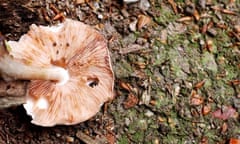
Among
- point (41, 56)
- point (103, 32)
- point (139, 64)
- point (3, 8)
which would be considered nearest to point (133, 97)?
point (139, 64)

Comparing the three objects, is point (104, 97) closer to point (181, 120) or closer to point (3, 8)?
point (181, 120)

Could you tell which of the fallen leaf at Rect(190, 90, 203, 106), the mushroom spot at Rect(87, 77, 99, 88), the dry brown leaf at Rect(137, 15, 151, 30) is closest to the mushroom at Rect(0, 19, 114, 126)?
the mushroom spot at Rect(87, 77, 99, 88)

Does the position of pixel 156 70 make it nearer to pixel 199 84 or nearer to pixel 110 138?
pixel 199 84

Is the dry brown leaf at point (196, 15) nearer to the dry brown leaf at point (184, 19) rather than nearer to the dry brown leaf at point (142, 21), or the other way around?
the dry brown leaf at point (184, 19)

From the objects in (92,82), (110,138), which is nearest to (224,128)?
(110,138)

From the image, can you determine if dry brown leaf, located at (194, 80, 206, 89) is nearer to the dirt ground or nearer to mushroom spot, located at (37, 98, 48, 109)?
the dirt ground

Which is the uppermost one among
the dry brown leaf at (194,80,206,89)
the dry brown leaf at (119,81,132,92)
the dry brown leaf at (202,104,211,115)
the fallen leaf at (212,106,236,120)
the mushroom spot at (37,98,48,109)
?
the mushroom spot at (37,98,48,109)
